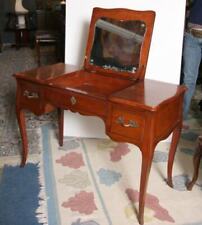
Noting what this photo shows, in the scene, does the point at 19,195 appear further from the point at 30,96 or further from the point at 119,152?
the point at 119,152

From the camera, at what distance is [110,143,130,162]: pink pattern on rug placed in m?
2.16

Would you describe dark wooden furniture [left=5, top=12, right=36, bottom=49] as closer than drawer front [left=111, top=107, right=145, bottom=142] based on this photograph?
No

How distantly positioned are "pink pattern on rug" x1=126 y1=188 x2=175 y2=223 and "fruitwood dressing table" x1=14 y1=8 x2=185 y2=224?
0.41 ft

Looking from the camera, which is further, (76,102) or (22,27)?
(22,27)

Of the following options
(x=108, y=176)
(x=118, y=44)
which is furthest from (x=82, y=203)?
(x=118, y=44)

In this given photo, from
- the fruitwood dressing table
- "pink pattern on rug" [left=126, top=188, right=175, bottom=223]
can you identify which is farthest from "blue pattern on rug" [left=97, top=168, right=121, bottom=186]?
the fruitwood dressing table

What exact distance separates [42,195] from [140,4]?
132 cm

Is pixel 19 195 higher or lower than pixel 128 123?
lower

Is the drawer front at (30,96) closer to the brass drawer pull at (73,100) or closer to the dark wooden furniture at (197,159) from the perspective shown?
the brass drawer pull at (73,100)

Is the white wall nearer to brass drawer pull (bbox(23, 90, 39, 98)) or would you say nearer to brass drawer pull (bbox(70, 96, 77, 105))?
brass drawer pull (bbox(23, 90, 39, 98))

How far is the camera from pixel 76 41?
2.26 meters

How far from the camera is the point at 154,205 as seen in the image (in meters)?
1.70

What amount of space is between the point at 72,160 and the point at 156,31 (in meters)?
1.02

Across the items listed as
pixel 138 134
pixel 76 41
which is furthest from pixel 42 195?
pixel 76 41
